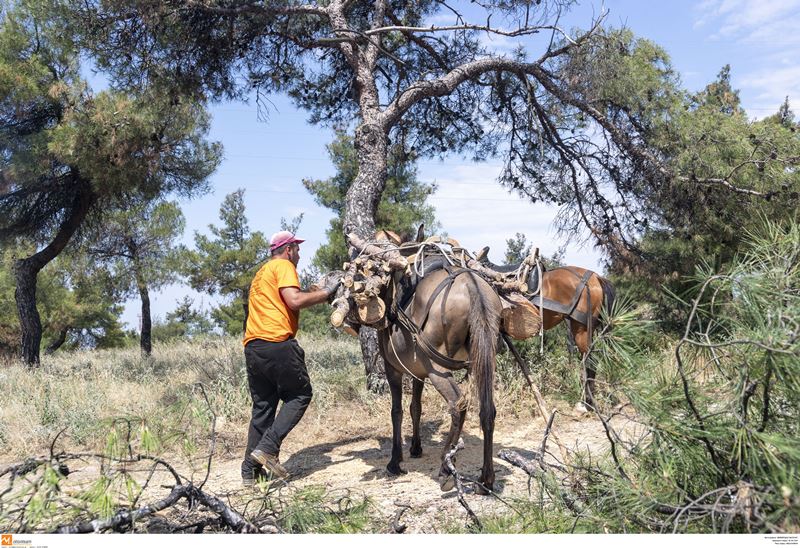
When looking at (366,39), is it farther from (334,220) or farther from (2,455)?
(334,220)

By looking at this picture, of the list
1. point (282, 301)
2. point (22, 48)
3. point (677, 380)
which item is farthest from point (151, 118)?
point (677, 380)

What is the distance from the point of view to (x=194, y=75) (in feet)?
29.2

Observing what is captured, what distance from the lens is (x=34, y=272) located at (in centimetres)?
1236

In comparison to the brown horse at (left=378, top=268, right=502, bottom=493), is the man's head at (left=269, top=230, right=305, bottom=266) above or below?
above

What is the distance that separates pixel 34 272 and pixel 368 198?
26.6 feet

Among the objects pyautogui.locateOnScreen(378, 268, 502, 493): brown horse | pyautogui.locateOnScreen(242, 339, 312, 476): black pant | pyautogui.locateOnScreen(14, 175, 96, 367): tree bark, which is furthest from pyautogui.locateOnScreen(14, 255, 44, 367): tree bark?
pyautogui.locateOnScreen(378, 268, 502, 493): brown horse

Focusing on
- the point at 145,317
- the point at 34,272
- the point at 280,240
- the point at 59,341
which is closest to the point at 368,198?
the point at 280,240

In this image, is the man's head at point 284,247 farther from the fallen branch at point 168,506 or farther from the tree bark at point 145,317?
the tree bark at point 145,317

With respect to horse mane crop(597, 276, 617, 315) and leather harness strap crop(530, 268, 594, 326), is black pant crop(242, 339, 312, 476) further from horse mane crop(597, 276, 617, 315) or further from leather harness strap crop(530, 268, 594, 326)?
horse mane crop(597, 276, 617, 315)

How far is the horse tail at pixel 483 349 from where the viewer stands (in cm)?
468

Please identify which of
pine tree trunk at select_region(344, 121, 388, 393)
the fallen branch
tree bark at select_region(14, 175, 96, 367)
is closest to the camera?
the fallen branch

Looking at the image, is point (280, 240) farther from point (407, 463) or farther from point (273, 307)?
point (407, 463)

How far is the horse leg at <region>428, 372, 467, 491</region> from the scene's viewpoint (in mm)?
4762

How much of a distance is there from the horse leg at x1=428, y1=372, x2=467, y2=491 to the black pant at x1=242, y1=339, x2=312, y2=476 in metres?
1.18
